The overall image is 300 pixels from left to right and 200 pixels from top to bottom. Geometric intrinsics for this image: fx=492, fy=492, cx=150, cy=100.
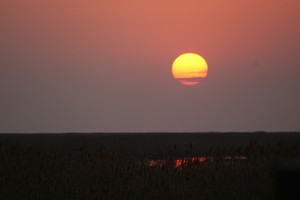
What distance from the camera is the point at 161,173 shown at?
42.8 feet

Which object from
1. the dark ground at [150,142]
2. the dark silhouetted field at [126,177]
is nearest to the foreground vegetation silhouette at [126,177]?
the dark silhouetted field at [126,177]

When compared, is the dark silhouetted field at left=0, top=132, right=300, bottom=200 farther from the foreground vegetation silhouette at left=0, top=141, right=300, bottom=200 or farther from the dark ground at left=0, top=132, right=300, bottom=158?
the dark ground at left=0, top=132, right=300, bottom=158

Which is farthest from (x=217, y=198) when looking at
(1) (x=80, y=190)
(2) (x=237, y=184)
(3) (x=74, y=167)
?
(3) (x=74, y=167)

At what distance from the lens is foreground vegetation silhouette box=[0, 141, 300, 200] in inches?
455

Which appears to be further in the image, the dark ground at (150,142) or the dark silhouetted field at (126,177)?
the dark ground at (150,142)

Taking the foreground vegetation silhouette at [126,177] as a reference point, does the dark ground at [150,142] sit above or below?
above

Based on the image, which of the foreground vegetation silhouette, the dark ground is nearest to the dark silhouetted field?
the foreground vegetation silhouette

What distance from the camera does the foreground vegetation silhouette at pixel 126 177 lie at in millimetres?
11555

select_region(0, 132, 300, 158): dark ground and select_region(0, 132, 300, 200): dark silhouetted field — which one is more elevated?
select_region(0, 132, 300, 158): dark ground

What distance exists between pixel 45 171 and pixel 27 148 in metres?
3.22

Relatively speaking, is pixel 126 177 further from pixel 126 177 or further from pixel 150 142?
pixel 150 142

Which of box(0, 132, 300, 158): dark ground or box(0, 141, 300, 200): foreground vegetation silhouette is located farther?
box(0, 132, 300, 158): dark ground

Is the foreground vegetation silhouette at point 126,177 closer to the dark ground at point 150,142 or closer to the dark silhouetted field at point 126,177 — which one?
the dark silhouetted field at point 126,177

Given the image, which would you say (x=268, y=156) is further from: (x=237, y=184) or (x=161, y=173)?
(x=161, y=173)
